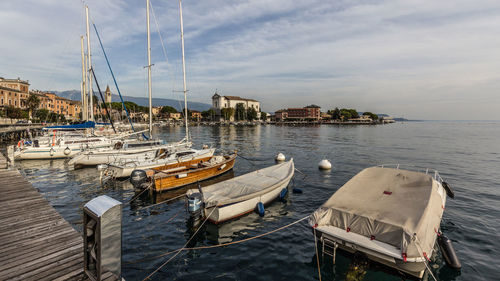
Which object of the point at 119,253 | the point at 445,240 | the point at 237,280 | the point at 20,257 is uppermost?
the point at 119,253

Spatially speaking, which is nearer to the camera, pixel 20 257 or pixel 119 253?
pixel 119 253

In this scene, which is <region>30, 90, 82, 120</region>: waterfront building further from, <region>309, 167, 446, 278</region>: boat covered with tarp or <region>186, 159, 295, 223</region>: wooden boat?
<region>309, 167, 446, 278</region>: boat covered with tarp

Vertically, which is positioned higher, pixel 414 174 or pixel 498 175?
pixel 414 174

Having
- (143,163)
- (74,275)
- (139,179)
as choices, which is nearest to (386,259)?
(74,275)

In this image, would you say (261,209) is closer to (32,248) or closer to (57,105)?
(32,248)

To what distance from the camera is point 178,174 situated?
19.2 meters

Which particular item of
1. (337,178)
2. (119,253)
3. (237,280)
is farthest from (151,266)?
(337,178)

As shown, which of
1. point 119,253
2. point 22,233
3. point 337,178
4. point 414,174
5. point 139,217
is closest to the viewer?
point 119,253

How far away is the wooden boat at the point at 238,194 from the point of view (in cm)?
1305

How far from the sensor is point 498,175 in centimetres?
2731

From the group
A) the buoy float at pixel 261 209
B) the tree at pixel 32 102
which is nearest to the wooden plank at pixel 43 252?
the buoy float at pixel 261 209

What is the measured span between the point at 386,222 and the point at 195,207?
29.0ft

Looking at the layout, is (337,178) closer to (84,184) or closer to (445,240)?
(445,240)

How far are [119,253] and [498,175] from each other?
125 feet
